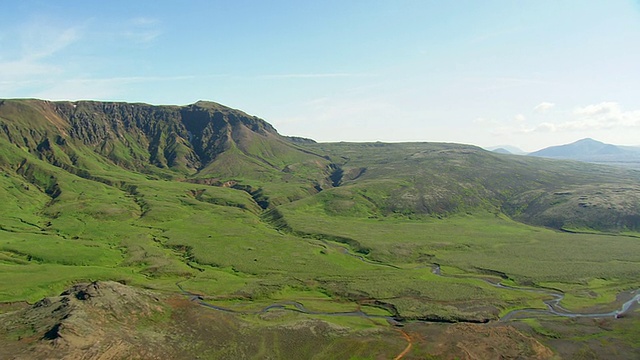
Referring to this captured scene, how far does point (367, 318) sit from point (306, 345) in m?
24.0

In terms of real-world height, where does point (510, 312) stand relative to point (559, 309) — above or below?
below

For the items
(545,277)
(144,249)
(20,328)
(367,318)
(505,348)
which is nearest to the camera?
(20,328)

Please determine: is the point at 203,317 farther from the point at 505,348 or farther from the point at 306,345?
the point at 505,348

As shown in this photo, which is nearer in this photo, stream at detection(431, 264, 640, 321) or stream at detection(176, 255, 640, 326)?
stream at detection(176, 255, 640, 326)

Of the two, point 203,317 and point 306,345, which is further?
point 203,317

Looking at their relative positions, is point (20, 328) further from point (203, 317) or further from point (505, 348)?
point (505, 348)

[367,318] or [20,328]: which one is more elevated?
[20,328]

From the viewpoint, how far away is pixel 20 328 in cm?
7812

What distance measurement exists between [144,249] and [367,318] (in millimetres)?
102139

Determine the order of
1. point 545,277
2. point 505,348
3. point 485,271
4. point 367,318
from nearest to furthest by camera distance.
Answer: point 505,348 → point 367,318 → point 545,277 → point 485,271

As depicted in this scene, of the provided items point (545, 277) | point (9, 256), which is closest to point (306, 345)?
point (545, 277)

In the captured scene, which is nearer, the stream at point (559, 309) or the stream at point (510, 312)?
the stream at point (510, 312)

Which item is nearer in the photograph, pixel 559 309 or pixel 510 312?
pixel 510 312

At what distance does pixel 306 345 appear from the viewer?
3302 inches
